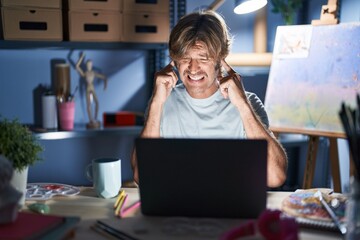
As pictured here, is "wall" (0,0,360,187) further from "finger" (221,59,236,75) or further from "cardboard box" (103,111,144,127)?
"finger" (221,59,236,75)

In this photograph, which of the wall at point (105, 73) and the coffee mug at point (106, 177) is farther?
the wall at point (105, 73)

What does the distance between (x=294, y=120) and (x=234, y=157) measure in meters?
1.48

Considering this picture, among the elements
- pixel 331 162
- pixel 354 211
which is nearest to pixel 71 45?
pixel 331 162

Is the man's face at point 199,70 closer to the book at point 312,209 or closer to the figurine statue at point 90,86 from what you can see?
the book at point 312,209

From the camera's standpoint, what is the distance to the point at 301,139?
297 centimetres

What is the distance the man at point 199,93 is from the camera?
1.76 meters

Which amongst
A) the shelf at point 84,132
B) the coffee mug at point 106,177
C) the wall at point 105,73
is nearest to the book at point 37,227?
the coffee mug at point 106,177

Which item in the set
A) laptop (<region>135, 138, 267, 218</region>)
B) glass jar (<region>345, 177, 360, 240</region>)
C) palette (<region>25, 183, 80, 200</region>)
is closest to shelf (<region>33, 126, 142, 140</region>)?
palette (<region>25, 183, 80, 200</region>)

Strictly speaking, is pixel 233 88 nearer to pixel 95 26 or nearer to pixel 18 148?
pixel 18 148

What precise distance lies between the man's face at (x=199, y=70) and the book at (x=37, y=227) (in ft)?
3.18

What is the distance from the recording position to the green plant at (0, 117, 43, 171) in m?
1.08

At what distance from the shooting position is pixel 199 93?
6.01 feet

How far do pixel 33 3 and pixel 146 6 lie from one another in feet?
2.00

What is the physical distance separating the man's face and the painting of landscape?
712mm
